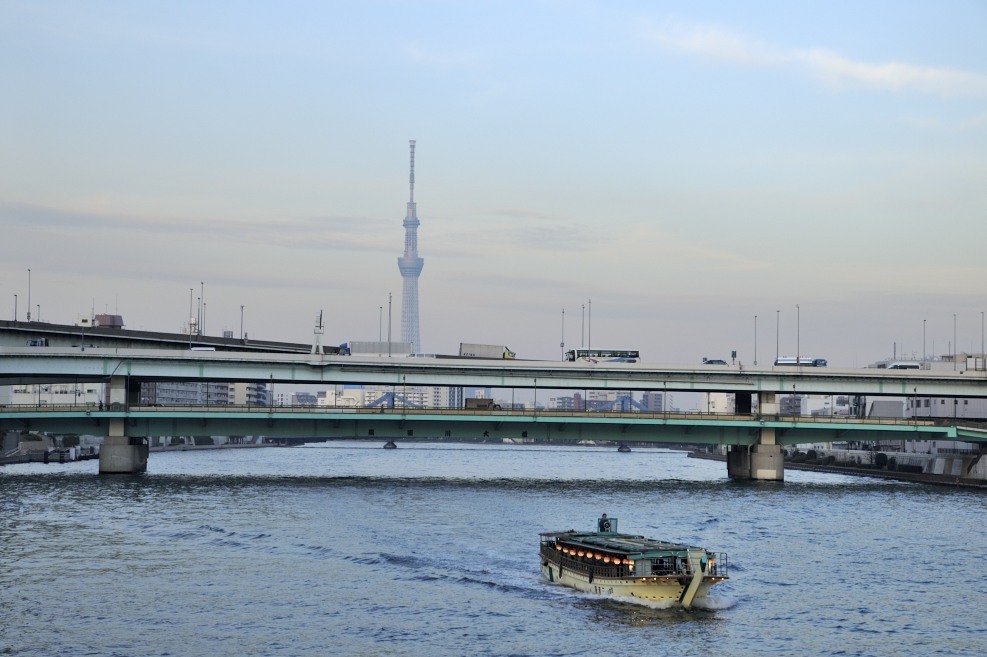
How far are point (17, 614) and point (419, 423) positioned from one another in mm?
79893

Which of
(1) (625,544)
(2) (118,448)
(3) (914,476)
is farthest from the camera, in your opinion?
(3) (914,476)

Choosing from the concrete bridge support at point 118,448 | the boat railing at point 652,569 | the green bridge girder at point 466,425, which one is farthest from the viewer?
the concrete bridge support at point 118,448

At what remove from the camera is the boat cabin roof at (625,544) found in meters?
55.8

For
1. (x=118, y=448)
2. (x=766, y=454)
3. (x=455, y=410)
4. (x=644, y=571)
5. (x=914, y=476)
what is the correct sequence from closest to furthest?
(x=644, y=571), (x=455, y=410), (x=118, y=448), (x=766, y=454), (x=914, y=476)

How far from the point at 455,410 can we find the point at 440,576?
2695 inches

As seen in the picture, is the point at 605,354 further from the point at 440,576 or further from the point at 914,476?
the point at 440,576

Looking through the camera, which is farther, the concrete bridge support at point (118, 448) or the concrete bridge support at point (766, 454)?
the concrete bridge support at point (766, 454)

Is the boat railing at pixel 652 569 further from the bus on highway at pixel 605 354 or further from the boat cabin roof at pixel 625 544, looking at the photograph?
the bus on highway at pixel 605 354

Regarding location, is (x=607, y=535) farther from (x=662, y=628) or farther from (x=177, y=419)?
(x=177, y=419)

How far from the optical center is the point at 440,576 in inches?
2512

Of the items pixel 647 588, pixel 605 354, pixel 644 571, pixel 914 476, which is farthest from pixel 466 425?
pixel 647 588

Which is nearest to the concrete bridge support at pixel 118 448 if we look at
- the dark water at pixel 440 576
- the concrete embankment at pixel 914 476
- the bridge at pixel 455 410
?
the bridge at pixel 455 410

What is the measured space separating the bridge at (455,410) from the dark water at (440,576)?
1755cm

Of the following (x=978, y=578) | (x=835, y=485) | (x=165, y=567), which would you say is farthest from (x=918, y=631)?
(x=835, y=485)
